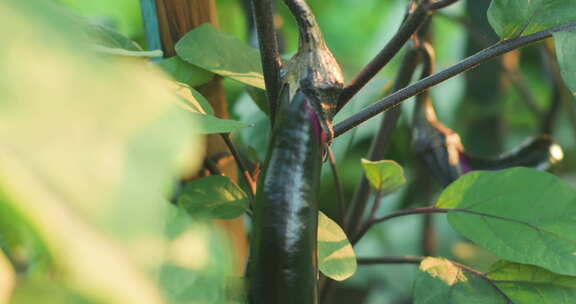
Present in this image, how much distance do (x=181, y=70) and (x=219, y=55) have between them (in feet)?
0.09

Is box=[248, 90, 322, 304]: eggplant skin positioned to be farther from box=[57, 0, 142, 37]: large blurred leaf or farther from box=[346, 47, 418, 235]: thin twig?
box=[57, 0, 142, 37]: large blurred leaf

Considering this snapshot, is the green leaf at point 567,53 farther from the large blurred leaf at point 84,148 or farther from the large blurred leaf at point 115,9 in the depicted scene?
the large blurred leaf at point 115,9

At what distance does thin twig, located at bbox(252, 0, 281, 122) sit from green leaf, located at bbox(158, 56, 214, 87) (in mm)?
99

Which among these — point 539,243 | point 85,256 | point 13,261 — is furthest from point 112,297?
point 539,243

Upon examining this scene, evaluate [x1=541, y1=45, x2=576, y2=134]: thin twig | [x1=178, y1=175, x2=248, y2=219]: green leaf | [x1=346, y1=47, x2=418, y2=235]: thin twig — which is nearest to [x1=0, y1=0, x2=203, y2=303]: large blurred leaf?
[x1=178, y1=175, x2=248, y2=219]: green leaf

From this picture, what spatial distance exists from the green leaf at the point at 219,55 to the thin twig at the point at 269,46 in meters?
0.07

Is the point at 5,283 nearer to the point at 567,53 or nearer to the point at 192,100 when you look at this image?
the point at 192,100

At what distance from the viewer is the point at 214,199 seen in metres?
0.35

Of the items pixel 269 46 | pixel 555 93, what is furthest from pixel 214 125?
pixel 555 93

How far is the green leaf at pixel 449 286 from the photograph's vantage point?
33cm

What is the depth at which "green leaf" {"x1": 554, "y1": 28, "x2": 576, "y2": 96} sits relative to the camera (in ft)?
0.97

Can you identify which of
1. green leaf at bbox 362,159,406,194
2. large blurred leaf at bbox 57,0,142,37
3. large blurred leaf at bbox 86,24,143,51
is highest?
large blurred leaf at bbox 86,24,143,51

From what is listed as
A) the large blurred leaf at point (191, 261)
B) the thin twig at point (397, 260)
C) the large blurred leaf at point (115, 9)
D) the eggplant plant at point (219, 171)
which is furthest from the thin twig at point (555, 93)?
the large blurred leaf at point (191, 261)

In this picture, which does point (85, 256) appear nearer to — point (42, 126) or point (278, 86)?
point (42, 126)
